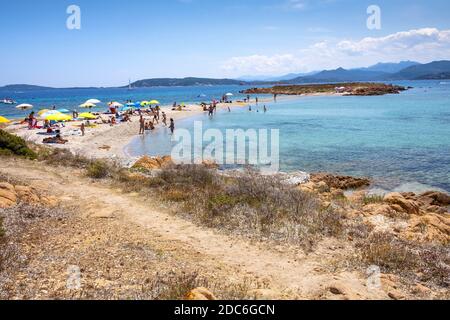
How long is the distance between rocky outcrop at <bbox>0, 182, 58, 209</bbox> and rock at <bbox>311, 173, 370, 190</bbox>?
11346mm

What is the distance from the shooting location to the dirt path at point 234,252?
629cm

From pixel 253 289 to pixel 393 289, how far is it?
231 centimetres

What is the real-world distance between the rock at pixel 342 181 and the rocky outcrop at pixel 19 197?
11.3 meters

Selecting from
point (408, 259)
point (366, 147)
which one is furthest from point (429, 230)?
point (366, 147)

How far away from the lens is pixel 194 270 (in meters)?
6.85

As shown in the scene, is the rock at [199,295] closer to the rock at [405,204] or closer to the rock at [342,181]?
the rock at [405,204]

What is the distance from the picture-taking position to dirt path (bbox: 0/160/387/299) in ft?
20.6

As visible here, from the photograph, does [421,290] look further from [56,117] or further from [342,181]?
[56,117]

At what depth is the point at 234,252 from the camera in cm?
783

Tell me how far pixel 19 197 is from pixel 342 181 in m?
13.1

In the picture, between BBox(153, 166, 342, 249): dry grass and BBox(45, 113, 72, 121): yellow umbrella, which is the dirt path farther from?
BBox(45, 113, 72, 121): yellow umbrella

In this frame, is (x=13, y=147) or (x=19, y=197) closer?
(x=19, y=197)
